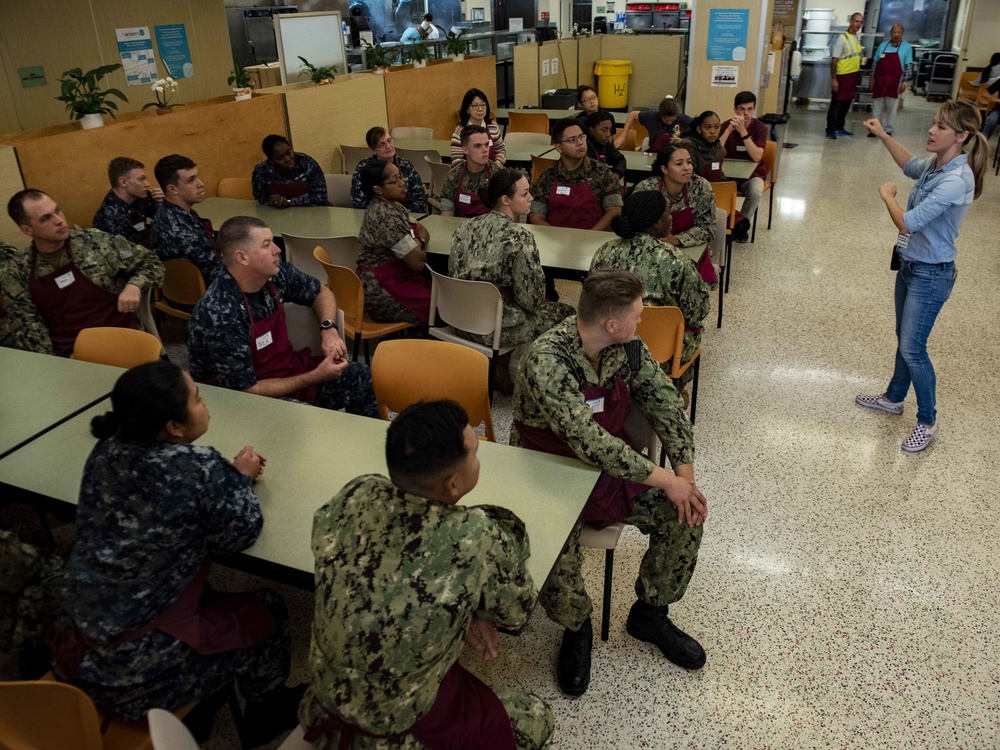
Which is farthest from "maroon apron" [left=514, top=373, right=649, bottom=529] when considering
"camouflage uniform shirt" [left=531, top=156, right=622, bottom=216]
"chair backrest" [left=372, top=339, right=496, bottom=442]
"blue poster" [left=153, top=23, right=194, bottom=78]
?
"blue poster" [left=153, top=23, right=194, bottom=78]

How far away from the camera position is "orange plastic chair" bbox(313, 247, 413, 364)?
3619mm

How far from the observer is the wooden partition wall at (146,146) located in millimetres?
4324

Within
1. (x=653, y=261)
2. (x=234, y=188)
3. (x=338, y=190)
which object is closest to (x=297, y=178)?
(x=338, y=190)

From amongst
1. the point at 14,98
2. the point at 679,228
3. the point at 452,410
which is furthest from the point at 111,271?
the point at 14,98

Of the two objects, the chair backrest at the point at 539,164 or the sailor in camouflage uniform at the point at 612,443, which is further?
the chair backrest at the point at 539,164

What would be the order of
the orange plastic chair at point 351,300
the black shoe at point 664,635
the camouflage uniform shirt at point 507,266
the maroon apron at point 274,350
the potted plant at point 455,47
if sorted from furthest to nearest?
1. the potted plant at point 455,47
2. the orange plastic chair at point 351,300
3. the camouflage uniform shirt at point 507,266
4. the maroon apron at point 274,350
5. the black shoe at point 664,635

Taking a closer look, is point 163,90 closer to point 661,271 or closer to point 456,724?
point 661,271

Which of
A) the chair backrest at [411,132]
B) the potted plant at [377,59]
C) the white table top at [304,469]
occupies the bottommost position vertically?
the white table top at [304,469]

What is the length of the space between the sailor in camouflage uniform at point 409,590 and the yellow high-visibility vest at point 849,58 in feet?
35.1

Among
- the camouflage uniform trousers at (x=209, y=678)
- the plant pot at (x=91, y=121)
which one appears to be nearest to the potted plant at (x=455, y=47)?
the plant pot at (x=91, y=121)

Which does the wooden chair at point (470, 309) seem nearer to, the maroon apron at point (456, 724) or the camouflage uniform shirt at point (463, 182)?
the camouflage uniform shirt at point (463, 182)

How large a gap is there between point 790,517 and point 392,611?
2.21 m

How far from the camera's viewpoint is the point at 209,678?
72.9 inches

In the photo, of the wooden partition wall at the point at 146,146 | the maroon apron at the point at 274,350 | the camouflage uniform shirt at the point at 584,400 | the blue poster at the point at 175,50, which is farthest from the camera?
the blue poster at the point at 175,50
